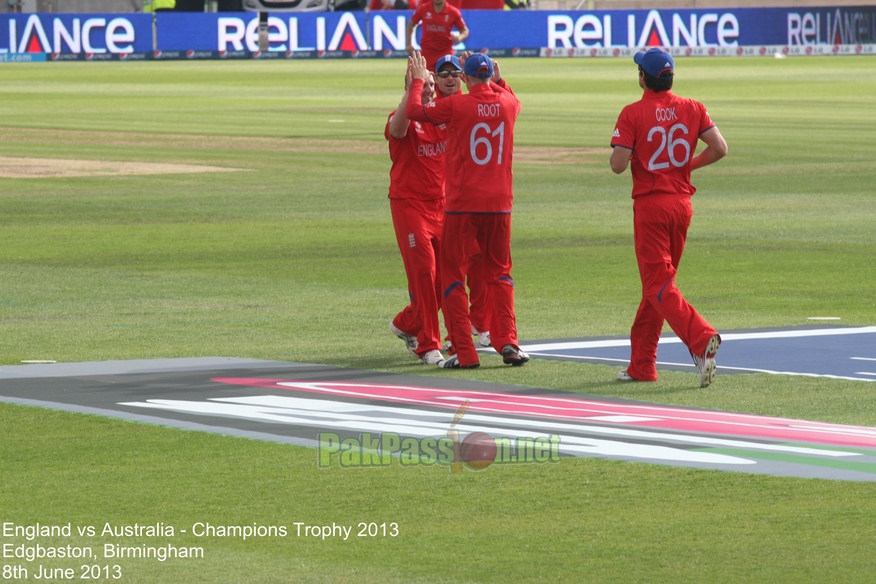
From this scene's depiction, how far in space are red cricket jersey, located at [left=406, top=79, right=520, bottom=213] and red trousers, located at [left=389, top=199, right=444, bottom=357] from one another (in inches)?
17.7

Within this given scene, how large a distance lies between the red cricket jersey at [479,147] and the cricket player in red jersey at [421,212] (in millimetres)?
439

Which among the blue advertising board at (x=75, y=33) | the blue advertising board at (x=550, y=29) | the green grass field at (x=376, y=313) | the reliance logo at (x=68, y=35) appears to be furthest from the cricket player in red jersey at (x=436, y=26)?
the reliance logo at (x=68, y=35)

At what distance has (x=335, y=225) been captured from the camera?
21.2 m

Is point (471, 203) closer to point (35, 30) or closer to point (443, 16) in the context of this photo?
point (443, 16)

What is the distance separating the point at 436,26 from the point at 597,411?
846 inches

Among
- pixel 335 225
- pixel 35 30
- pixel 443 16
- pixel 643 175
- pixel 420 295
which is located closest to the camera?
pixel 643 175

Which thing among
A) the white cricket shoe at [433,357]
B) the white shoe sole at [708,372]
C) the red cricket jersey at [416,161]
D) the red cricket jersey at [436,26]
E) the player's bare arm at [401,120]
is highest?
the red cricket jersey at [436,26]

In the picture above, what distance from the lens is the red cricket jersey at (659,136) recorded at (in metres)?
10.4

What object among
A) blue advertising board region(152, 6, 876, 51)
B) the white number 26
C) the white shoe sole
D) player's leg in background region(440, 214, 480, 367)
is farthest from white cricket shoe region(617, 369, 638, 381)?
blue advertising board region(152, 6, 876, 51)

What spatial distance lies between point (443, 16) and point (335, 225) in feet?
33.2

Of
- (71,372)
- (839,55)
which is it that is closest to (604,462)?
(71,372)

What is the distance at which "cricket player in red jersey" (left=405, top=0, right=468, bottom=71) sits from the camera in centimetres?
2934

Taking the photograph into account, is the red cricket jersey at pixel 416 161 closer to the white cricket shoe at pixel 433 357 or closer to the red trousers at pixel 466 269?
the red trousers at pixel 466 269

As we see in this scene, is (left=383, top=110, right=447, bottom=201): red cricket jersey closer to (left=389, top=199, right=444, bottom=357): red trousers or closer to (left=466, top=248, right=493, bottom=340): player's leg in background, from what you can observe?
(left=389, top=199, right=444, bottom=357): red trousers
